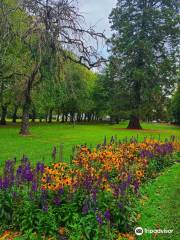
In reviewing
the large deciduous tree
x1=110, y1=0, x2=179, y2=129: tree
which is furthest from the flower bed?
x1=110, y1=0, x2=179, y2=129: tree

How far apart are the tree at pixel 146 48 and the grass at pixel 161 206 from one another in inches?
1061

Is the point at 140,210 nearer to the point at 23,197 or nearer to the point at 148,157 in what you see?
the point at 23,197

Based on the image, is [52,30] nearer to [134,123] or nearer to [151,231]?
[151,231]

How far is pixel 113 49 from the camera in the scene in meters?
37.5

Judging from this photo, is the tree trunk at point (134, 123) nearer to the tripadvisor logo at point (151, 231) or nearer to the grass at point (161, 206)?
the grass at point (161, 206)

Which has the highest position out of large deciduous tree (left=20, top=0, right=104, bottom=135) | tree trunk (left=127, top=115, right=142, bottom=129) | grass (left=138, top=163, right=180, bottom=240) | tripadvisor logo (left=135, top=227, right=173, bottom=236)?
large deciduous tree (left=20, top=0, right=104, bottom=135)

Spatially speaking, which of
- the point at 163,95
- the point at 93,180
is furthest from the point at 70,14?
the point at 163,95

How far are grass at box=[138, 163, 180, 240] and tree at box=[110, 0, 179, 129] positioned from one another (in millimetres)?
26940

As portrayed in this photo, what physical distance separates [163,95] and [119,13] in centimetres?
1047

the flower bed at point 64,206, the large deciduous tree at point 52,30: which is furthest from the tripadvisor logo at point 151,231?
the large deciduous tree at point 52,30

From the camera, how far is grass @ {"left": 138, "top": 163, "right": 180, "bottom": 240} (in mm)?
5352

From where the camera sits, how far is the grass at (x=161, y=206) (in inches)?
211

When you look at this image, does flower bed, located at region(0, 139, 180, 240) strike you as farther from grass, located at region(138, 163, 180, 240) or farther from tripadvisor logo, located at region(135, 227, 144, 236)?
grass, located at region(138, 163, 180, 240)

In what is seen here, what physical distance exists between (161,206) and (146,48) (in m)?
29.7
